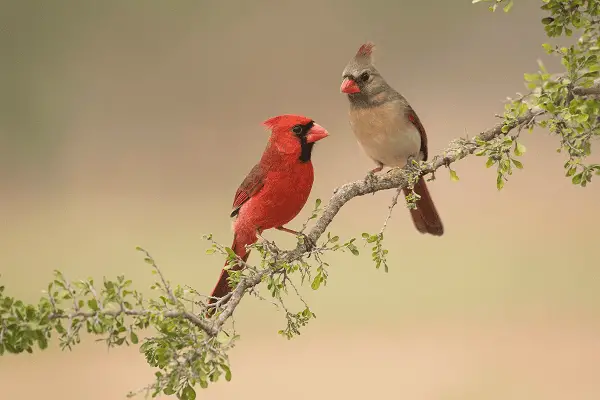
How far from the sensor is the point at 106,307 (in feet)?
6.59

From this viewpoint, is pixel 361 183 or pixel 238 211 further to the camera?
pixel 361 183

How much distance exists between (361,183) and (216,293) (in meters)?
0.65

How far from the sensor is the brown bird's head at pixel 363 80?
256 cm

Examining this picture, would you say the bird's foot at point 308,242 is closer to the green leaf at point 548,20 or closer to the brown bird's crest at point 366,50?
the brown bird's crest at point 366,50

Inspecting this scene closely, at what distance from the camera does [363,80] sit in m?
2.65

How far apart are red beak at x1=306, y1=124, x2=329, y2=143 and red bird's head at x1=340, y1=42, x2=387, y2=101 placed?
0.37 m

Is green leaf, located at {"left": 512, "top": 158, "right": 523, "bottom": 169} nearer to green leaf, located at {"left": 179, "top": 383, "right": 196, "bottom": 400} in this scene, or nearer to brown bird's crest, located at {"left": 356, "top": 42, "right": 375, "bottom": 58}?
brown bird's crest, located at {"left": 356, "top": 42, "right": 375, "bottom": 58}

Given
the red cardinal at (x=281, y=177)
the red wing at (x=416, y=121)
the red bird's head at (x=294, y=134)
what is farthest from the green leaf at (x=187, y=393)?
the red wing at (x=416, y=121)

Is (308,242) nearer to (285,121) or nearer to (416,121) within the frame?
(285,121)

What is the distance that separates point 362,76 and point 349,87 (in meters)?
0.11

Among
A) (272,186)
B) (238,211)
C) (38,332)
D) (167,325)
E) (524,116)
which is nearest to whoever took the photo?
(38,332)

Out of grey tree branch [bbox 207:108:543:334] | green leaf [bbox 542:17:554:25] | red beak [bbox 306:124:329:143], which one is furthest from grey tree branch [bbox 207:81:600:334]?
red beak [bbox 306:124:329:143]

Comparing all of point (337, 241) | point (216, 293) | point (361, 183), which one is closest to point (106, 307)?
point (216, 293)

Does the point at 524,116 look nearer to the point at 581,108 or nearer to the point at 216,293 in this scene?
the point at 581,108
